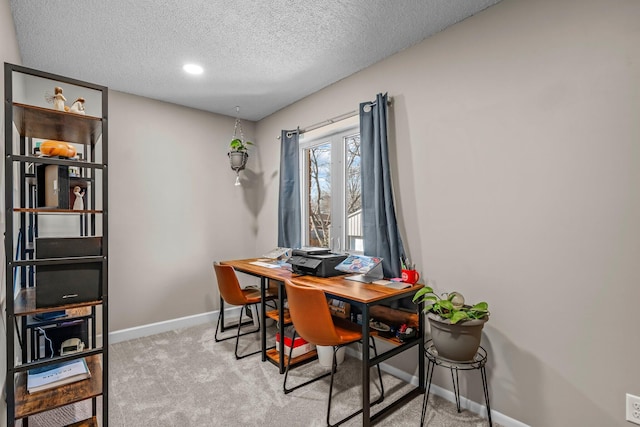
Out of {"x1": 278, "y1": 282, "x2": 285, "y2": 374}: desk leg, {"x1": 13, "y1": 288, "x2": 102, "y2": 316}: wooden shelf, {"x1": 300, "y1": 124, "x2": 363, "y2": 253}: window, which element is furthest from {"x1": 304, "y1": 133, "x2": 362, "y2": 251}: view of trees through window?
{"x1": 13, "y1": 288, "x2": 102, "y2": 316}: wooden shelf

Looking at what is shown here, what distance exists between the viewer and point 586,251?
159cm

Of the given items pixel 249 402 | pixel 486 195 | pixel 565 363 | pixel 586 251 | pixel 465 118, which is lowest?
pixel 249 402

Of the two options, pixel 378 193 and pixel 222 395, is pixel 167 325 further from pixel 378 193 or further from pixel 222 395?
pixel 378 193

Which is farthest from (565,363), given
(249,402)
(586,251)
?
(249,402)

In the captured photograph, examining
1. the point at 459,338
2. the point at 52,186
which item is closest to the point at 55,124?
the point at 52,186

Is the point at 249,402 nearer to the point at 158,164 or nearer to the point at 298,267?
the point at 298,267

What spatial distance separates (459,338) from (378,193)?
3.66 feet

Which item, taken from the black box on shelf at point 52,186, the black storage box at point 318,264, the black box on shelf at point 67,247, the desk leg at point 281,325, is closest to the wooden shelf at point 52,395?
the black box on shelf at point 67,247

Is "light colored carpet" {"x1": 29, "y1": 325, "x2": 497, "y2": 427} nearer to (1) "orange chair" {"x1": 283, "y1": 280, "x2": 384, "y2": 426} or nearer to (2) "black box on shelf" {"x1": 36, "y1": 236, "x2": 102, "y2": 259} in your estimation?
(1) "orange chair" {"x1": 283, "y1": 280, "x2": 384, "y2": 426}

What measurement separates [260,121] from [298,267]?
225 centimetres

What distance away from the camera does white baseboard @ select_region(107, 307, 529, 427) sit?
1907mm

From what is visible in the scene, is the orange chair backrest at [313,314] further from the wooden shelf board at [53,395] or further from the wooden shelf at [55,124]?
the wooden shelf at [55,124]

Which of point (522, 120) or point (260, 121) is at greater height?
point (260, 121)

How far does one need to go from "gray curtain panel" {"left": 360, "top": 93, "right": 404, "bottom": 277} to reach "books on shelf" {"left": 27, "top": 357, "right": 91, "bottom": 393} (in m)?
1.91
